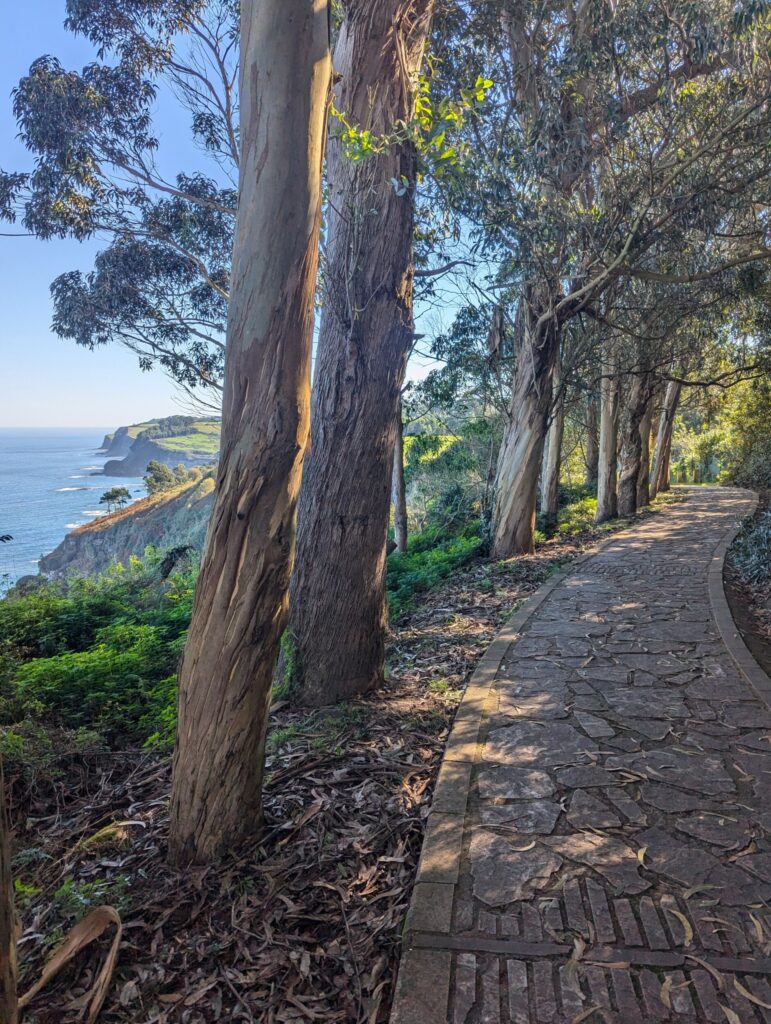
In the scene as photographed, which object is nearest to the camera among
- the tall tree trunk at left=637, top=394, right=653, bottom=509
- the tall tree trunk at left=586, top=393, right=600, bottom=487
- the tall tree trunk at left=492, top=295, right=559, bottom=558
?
the tall tree trunk at left=492, top=295, right=559, bottom=558

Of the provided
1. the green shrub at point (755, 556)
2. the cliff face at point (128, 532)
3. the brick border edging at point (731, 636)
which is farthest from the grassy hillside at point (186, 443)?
the brick border edging at point (731, 636)

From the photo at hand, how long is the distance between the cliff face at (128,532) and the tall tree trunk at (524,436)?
17.2 m

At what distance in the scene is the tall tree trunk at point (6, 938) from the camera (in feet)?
4.24

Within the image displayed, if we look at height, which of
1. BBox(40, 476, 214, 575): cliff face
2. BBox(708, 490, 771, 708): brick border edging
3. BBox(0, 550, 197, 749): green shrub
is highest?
BBox(708, 490, 771, 708): brick border edging

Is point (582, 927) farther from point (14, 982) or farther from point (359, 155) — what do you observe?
point (359, 155)

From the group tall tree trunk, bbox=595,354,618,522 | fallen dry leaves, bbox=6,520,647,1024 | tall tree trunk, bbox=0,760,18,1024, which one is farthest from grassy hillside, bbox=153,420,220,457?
tall tree trunk, bbox=0,760,18,1024

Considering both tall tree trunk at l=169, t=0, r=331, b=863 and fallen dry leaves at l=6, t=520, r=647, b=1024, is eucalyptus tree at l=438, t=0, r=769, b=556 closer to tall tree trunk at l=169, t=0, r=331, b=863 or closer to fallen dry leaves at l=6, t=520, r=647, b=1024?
tall tree trunk at l=169, t=0, r=331, b=863

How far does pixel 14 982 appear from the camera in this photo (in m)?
1.36

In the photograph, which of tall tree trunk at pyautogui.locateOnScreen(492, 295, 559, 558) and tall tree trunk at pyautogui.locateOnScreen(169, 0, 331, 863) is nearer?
tall tree trunk at pyautogui.locateOnScreen(169, 0, 331, 863)

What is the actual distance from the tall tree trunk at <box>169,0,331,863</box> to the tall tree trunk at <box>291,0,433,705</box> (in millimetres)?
1691

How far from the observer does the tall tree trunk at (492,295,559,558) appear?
1024cm

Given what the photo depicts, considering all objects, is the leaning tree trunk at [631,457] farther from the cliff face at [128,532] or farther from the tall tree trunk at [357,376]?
the cliff face at [128,532]

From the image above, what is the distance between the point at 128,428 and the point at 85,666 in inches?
2032

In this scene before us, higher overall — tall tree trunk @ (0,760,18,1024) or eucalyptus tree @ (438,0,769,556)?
eucalyptus tree @ (438,0,769,556)
